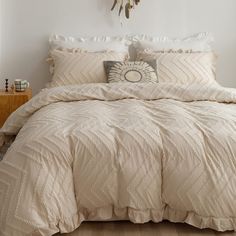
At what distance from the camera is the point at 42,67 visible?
425 centimetres

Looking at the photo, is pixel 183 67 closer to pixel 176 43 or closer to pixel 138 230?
pixel 176 43

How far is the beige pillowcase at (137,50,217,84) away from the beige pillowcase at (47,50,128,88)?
1.29ft

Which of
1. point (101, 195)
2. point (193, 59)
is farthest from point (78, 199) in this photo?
point (193, 59)

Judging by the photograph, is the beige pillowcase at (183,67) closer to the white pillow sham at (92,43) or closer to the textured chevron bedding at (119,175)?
the white pillow sham at (92,43)

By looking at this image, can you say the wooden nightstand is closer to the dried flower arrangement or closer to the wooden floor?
the dried flower arrangement

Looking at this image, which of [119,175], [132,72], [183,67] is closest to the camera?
[119,175]

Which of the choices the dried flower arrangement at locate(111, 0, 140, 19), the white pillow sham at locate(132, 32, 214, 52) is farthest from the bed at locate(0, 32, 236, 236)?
the dried flower arrangement at locate(111, 0, 140, 19)

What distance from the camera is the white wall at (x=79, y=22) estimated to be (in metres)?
4.14

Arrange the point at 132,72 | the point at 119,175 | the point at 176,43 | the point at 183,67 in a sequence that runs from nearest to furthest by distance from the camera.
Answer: the point at 119,175 → the point at 132,72 → the point at 183,67 → the point at 176,43

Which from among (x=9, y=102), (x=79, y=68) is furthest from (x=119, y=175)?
(x=9, y=102)

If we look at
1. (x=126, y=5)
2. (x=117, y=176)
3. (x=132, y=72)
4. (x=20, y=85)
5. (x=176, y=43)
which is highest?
(x=126, y=5)

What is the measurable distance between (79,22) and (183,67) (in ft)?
3.48

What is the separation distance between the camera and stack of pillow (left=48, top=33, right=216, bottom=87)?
12.0 feet

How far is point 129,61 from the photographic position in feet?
12.6
